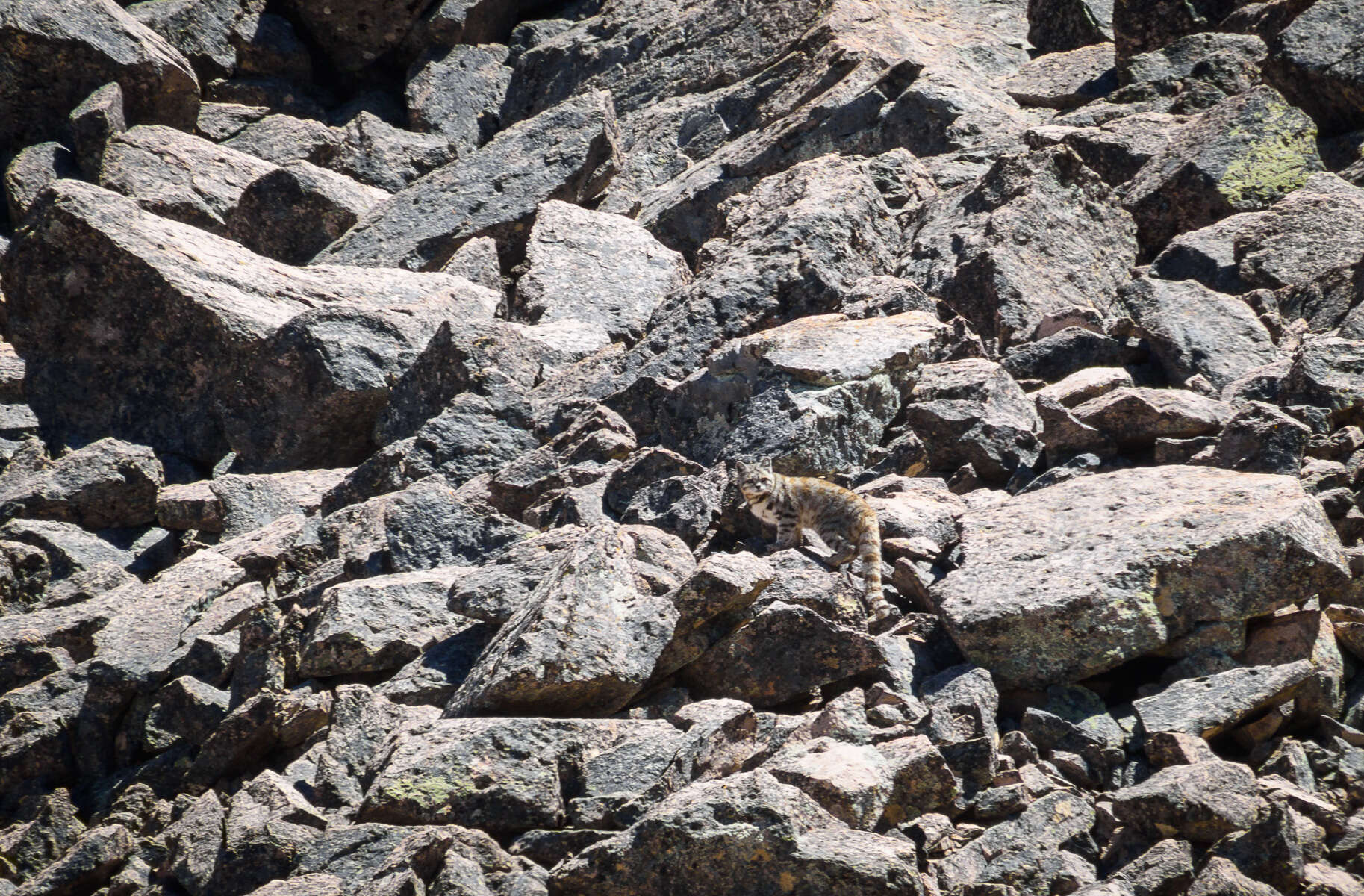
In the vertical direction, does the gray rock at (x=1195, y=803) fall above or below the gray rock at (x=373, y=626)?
below

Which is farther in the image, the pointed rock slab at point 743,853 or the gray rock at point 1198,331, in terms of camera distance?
the gray rock at point 1198,331

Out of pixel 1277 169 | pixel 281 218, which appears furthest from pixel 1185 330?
pixel 281 218

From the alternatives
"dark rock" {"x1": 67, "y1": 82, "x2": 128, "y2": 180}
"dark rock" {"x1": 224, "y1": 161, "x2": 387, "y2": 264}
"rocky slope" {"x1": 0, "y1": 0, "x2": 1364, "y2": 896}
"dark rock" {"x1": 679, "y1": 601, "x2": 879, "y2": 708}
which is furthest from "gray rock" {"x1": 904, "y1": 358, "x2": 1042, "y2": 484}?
"dark rock" {"x1": 67, "y1": 82, "x2": 128, "y2": 180}

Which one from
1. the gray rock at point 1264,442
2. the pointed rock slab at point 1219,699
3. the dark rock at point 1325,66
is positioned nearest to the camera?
the pointed rock slab at point 1219,699

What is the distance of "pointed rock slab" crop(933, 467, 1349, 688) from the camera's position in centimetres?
809

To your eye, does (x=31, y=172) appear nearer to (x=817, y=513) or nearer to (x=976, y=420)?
(x=817, y=513)

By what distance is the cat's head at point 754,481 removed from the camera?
34.9ft

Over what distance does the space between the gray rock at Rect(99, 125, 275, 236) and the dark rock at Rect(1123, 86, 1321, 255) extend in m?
12.9

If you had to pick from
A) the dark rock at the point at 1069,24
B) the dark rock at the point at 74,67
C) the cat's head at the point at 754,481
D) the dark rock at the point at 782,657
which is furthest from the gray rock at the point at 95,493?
the dark rock at the point at 1069,24

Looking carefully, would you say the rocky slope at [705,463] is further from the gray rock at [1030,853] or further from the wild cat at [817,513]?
the wild cat at [817,513]

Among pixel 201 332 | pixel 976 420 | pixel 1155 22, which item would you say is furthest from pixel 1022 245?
pixel 201 332

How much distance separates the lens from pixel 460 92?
23875 millimetres

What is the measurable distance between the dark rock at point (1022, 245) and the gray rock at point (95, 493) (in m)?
8.95

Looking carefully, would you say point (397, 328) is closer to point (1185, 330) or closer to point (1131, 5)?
point (1185, 330)
